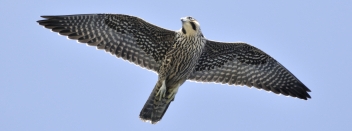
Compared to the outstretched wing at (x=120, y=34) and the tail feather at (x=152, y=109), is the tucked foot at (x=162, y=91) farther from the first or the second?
the outstretched wing at (x=120, y=34)

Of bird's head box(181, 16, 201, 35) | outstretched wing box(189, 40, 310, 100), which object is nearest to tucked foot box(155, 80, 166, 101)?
outstretched wing box(189, 40, 310, 100)

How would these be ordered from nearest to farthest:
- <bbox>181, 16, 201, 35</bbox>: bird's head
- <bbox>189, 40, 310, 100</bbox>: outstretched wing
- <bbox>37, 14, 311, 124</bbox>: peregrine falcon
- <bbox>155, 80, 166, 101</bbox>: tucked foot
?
<bbox>181, 16, 201, 35</bbox>: bird's head, <bbox>37, 14, 311, 124</bbox>: peregrine falcon, <bbox>155, 80, 166, 101</bbox>: tucked foot, <bbox>189, 40, 310, 100</bbox>: outstretched wing

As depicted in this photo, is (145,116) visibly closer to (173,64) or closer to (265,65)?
(173,64)

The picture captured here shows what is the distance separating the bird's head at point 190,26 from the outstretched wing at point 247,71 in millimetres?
1390

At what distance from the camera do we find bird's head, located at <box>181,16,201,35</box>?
16.4 m

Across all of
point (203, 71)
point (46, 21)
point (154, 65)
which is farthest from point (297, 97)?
point (46, 21)

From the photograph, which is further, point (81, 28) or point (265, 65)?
point (265, 65)

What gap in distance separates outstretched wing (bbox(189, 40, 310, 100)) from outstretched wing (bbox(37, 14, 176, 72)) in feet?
3.59

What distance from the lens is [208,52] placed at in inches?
703

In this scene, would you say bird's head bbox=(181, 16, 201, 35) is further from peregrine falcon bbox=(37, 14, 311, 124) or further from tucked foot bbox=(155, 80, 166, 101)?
tucked foot bbox=(155, 80, 166, 101)

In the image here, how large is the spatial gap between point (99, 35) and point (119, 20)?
569 mm

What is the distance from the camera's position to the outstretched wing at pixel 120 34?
17.1 m

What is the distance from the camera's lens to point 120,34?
17.5 m

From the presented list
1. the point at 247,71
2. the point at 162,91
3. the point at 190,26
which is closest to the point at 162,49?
the point at 162,91
